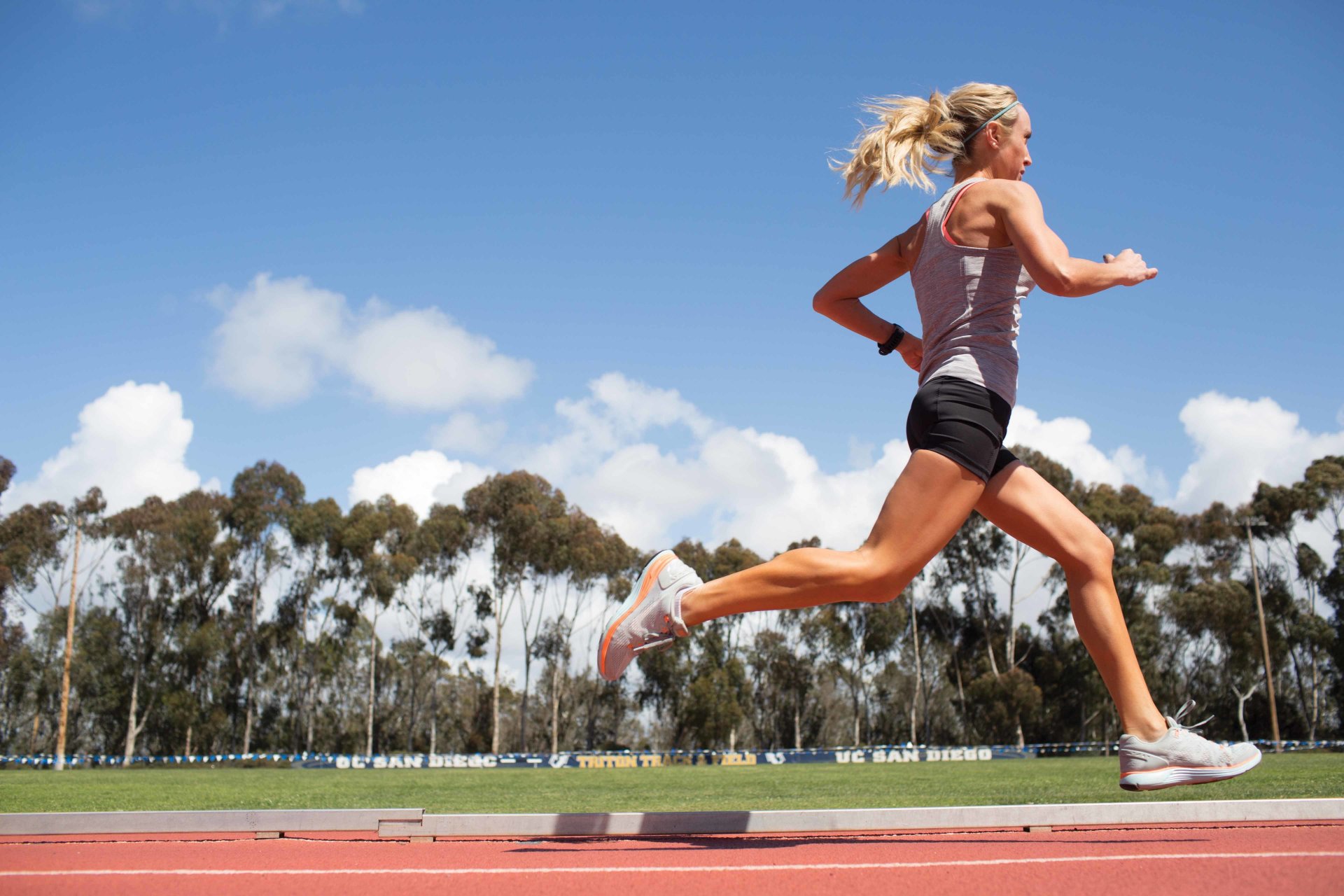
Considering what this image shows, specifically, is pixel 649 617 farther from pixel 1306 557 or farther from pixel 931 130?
pixel 1306 557

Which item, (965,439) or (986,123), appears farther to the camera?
(986,123)

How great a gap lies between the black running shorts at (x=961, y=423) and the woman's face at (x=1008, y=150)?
0.77 m

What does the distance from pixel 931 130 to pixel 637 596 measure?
5.61 ft

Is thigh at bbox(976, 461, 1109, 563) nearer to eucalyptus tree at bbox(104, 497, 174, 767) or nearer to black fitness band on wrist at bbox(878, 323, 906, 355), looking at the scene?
black fitness band on wrist at bbox(878, 323, 906, 355)

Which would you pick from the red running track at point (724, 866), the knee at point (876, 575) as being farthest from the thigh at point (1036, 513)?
the red running track at point (724, 866)

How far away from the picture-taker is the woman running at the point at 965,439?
2465 mm

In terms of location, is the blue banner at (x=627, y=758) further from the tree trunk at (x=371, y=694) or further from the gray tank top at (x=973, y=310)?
the gray tank top at (x=973, y=310)

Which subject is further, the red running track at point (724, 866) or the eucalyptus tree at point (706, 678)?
the eucalyptus tree at point (706, 678)

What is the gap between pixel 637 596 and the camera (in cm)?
290

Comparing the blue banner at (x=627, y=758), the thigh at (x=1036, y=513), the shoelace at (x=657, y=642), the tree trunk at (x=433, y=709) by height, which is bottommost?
the blue banner at (x=627, y=758)

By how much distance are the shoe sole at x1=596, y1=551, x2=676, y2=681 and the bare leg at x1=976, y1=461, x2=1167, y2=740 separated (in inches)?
38.4

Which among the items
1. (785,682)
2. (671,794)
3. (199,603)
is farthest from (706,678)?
(671,794)

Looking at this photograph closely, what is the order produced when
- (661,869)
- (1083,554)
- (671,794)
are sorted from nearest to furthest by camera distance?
(661,869), (1083,554), (671,794)

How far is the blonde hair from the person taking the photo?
2904 millimetres
